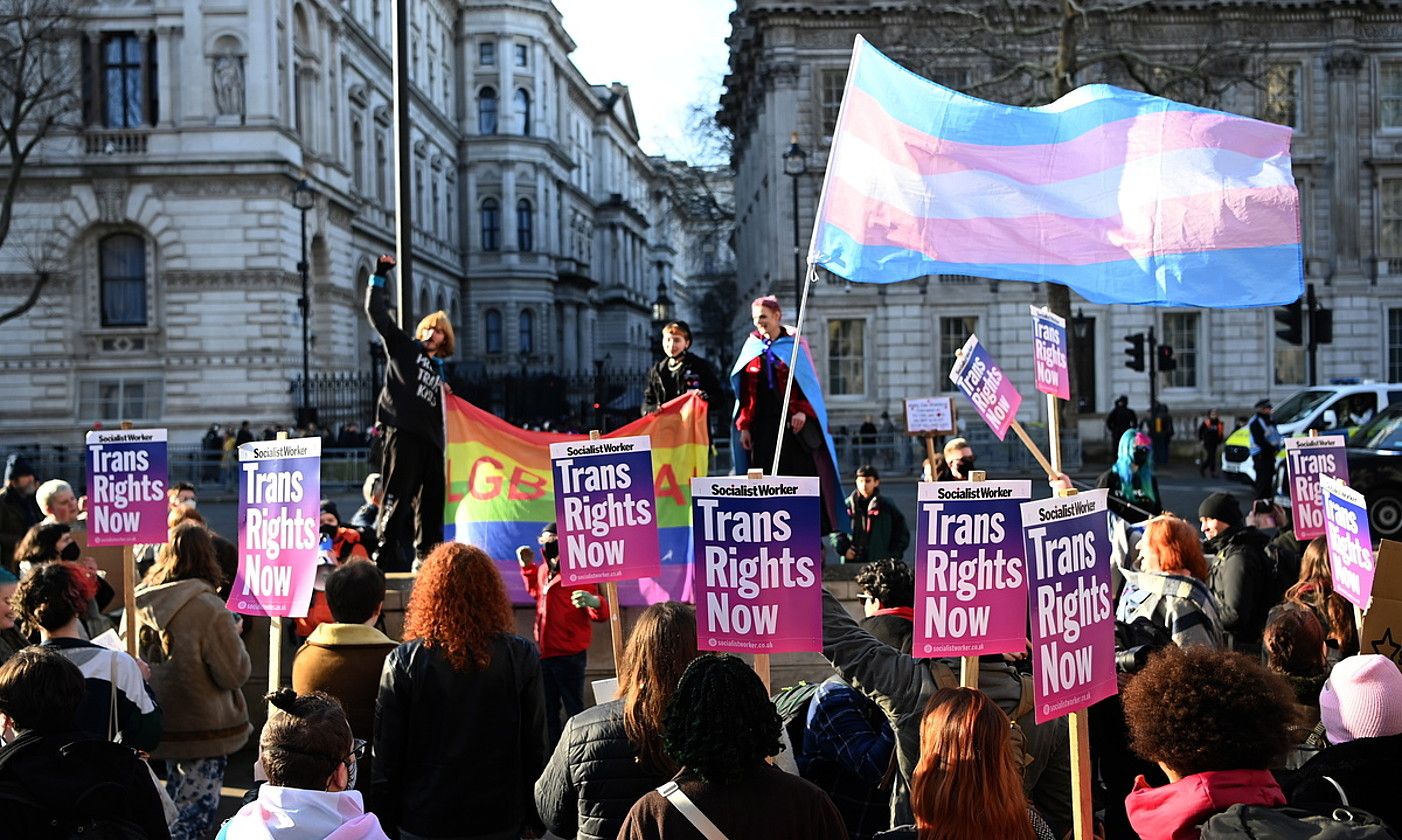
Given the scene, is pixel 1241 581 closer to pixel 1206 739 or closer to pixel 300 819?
pixel 1206 739

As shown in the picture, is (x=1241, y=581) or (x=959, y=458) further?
(x=959, y=458)

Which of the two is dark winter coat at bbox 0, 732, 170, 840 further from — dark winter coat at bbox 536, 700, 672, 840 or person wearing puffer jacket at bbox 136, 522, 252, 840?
person wearing puffer jacket at bbox 136, 522, 252, 840

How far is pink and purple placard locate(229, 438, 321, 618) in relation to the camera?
602cm

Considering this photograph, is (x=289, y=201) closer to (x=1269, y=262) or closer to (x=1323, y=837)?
(x=1269, y=262)

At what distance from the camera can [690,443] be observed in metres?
8.83

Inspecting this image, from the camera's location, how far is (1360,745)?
12.7 ft

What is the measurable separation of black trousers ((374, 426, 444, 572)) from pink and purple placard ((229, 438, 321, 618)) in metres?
2.68

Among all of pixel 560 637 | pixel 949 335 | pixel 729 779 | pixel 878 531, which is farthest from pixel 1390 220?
pixel 729 779

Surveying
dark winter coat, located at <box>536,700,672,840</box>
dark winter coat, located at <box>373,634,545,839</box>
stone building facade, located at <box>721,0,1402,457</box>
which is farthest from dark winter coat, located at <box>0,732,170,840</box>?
stone building facade, located at <box>721,0,1402,457</box>

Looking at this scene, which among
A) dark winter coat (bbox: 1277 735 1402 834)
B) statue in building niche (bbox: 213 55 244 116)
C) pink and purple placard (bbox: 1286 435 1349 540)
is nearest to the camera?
dark winter coat (bbox: 1277 735 1402 834)

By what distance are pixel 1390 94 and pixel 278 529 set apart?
42484 mm

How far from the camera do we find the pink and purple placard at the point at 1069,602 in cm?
417

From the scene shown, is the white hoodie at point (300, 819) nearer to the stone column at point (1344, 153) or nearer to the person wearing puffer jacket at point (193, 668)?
the person wearing puffer jacket at point (193, 668)

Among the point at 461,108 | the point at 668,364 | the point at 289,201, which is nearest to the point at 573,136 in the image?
the point at 461,108
